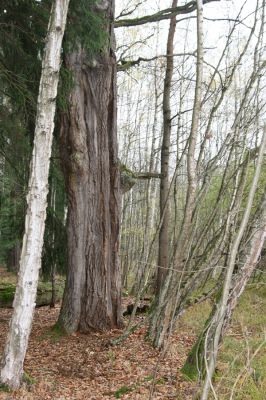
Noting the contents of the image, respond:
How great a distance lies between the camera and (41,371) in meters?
5.71

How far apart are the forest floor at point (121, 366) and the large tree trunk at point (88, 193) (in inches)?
19.0

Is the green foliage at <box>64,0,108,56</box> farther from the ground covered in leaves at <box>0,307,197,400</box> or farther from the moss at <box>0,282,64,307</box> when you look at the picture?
the moss at <box>0,282,64,307</box>

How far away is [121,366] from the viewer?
5.79 metres

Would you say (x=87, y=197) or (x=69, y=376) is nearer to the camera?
(x=69, y=376)

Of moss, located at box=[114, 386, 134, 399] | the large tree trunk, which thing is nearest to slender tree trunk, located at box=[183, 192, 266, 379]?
moss, located at box=[114, 386, 134, 399]

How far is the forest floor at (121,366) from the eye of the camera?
4.54 meters

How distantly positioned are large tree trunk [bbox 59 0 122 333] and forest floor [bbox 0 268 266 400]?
483 millimetres

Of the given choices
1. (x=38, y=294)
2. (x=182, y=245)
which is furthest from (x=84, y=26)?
(x=38, y=294)

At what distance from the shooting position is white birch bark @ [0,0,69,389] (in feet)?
14.7

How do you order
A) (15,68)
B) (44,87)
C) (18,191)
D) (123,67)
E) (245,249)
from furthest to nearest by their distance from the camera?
(123,67) < (18,191) < (15,68) < (44,87) < (245,249)

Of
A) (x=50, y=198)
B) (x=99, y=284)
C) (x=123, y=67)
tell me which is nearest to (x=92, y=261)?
(x=99, y=284)

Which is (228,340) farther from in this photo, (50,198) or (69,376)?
(50,198)

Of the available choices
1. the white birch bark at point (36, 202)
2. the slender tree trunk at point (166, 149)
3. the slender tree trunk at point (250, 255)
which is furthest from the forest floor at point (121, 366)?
the slender tree trunk at point (166, 149)

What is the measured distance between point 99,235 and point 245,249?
→ 166 inches
